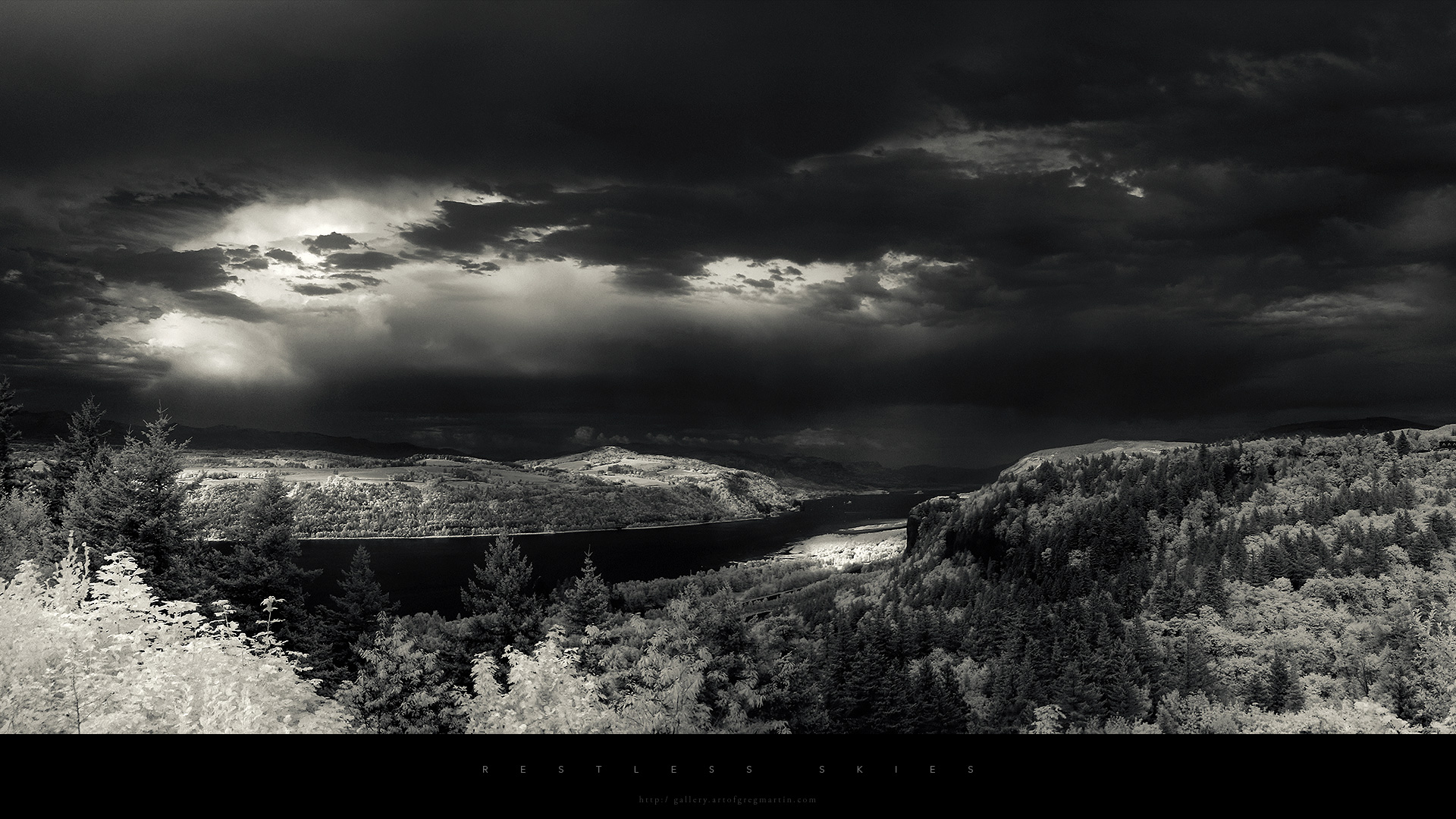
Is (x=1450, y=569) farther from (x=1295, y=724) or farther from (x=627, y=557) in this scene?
(x=627, y=557)

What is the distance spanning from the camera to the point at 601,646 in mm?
13234

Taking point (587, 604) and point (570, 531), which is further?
point (570, 531)

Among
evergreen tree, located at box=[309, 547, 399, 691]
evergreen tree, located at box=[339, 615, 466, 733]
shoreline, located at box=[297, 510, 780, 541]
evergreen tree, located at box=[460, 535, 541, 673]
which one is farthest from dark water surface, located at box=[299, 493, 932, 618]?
evergreen tree, located at box=[339, 615, 466, 733]

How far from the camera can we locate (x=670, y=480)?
12688cm

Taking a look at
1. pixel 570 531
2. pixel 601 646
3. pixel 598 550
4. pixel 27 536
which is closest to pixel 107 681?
pixel 27 536

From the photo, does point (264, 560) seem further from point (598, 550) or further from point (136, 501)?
point (598, 550)

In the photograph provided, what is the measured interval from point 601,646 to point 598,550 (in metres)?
59.0

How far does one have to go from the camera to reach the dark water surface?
26.5m

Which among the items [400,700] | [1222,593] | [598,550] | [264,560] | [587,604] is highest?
[264,560]

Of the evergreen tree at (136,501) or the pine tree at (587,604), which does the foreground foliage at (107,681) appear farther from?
the pine tree at (587,604)

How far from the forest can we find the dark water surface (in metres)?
4.53

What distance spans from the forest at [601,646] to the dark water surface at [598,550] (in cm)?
453
